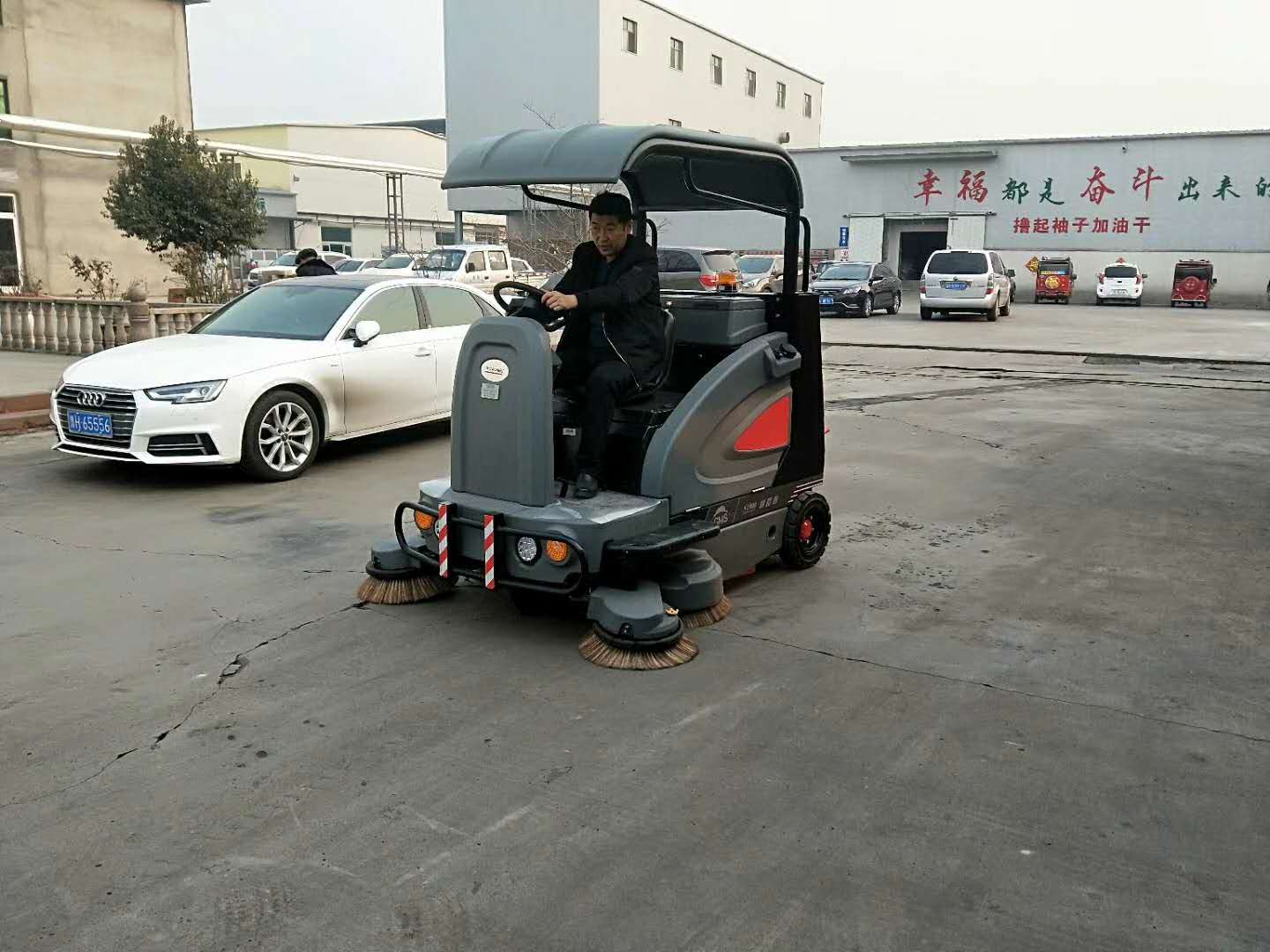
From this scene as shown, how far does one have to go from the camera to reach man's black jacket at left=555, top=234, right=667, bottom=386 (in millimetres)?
4980

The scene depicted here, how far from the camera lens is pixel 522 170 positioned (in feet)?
14.7

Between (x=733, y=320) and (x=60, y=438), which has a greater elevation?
(x=733, y=320)

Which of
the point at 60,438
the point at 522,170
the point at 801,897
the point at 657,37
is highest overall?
the point at 657,37

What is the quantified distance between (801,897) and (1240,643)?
9.81ft

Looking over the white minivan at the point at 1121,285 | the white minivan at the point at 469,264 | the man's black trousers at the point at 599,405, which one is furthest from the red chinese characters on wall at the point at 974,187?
the man's black trousers at the point at 599,405

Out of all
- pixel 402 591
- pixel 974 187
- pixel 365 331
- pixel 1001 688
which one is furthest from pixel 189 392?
pixel 974 187

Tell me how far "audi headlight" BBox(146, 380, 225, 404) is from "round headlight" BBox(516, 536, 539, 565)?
3.96 meters

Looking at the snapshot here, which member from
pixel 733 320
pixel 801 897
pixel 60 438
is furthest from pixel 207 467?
pixel 801 897

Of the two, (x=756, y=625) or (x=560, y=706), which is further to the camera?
(x=756, y=625)

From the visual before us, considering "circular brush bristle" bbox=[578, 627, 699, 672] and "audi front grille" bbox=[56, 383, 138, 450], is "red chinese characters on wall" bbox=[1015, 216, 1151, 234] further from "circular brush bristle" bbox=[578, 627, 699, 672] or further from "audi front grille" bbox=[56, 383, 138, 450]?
"circular brush bristle" bbox=[578, 627, 699, 672]

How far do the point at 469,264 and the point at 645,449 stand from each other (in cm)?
2152

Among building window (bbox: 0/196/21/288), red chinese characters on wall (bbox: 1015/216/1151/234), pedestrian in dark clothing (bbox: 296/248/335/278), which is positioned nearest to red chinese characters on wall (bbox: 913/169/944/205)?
red chinese characters on wall (bbox: 1015/216/1151/234)

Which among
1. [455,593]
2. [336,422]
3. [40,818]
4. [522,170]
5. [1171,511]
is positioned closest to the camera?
[40,818]

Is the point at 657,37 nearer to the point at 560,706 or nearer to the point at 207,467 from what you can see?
the point at 207,467
